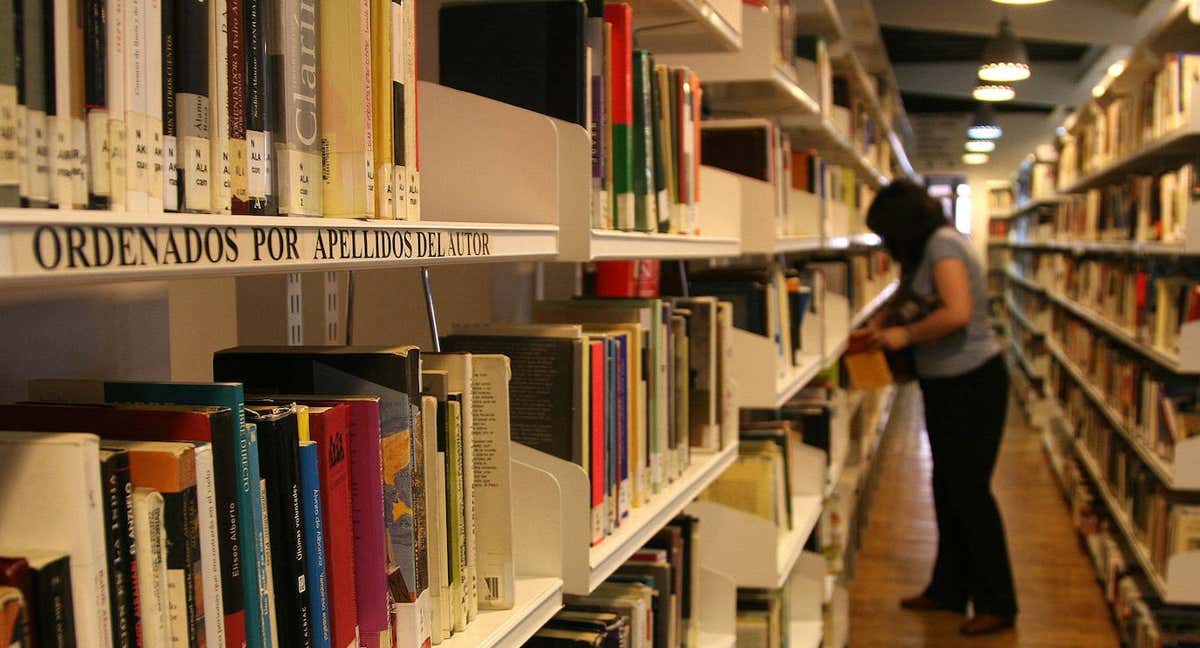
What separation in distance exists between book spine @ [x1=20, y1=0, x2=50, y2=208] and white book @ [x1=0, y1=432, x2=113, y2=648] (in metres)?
0.15

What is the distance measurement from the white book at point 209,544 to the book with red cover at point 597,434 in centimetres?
74

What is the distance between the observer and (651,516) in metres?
1.67

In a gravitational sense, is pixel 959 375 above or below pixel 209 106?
below

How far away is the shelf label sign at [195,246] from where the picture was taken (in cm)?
57

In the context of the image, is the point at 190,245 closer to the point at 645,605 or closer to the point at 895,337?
the point at 645,605

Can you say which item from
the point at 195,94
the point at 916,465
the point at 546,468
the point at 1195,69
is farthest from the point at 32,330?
the point at 916,465

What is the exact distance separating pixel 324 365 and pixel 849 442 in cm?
392

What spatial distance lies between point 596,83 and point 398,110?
23.1 inches

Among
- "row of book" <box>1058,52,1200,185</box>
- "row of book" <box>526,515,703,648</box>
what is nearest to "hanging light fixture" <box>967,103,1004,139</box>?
"row of book" <box>1058,52,1200,185</box>

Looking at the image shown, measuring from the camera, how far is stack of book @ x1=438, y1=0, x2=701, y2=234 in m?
1.41

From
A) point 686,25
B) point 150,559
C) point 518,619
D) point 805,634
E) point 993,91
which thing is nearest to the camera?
point 150,559

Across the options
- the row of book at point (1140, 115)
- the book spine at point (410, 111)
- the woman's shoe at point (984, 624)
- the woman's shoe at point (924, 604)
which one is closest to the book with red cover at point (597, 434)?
the book spine at point (410, 111)

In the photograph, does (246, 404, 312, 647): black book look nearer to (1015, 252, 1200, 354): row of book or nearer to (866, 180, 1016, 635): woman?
(1015, 252, 1200, 354): row of book

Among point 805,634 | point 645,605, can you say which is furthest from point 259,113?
point 805,634
